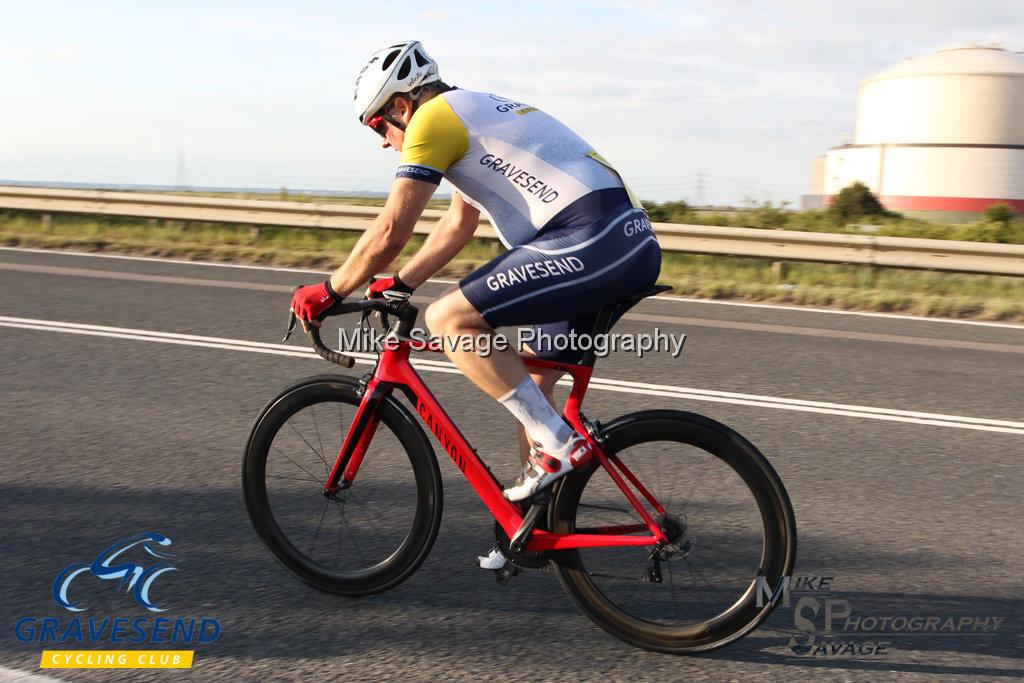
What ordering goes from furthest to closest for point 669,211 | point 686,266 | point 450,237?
1. point 669,211
2. point 686,266
3. point 450,237

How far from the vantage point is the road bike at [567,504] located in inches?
129

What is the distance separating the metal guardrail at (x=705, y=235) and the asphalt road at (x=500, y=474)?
2238 millimetres

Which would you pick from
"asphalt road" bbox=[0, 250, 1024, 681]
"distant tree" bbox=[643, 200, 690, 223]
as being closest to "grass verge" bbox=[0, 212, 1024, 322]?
"asphalt road" bbox=[0, 250, 1024, 681]

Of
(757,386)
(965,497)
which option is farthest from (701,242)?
(965,497)

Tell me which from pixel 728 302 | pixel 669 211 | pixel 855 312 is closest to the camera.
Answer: pixel 855 312

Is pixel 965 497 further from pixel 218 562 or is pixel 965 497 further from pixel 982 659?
pixel 218 562

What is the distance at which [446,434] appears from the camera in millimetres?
3582

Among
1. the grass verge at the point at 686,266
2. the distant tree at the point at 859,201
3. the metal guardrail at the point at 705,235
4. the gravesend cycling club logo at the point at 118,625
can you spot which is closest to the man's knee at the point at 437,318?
the gravesend cycling club logo at the point at 118,625

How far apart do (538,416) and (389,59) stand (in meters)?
1.28

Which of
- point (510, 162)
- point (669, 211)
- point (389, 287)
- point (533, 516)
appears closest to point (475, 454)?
point (533, 516)

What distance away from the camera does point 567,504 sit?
342cm

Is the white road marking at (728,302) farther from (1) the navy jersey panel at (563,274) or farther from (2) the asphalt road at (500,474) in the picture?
(1) the navy jersey panel at (563,274)

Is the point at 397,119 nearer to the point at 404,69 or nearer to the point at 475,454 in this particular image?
the point at 404,69

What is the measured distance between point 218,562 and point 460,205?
1.64 m
